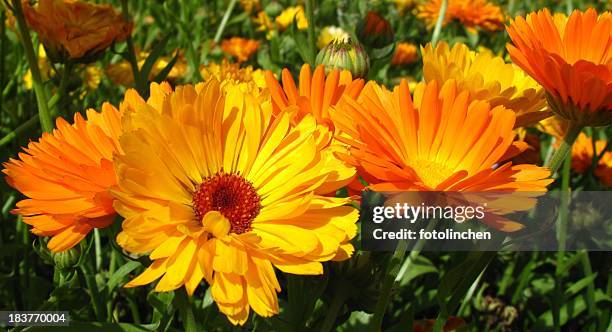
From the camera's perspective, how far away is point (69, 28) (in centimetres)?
136

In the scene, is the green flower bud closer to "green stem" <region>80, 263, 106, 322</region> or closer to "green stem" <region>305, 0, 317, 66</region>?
"green stem" <region>80, 263, 106, 322</region>

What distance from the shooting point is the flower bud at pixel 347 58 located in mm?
1274

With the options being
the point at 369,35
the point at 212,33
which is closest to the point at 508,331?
the point at 369,35

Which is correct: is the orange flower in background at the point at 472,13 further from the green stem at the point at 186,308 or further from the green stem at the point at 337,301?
the green stem at the point at 186,308

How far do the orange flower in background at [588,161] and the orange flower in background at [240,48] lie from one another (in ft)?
4.96

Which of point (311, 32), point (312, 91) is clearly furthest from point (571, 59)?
point (311, 32)

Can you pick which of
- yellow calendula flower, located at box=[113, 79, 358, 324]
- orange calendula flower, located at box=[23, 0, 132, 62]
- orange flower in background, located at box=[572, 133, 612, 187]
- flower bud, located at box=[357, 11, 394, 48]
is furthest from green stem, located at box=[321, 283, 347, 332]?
orange flower in background, located at box=[572, 133, 612, 187]

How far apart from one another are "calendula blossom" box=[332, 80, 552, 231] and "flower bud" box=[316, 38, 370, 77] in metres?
0.34

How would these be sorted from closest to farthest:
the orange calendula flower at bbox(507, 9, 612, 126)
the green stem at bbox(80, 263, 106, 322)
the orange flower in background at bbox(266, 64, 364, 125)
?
the orange calendula flower at bbox(507, 9, 612, 126), the orange flower in background at bbox(266, 64, 364, 125), the green stem at bbox(80, 263, 106, 322)

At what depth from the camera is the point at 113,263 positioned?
1462 mm

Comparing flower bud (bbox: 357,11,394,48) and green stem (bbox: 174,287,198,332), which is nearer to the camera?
green stem (bbox: 174,287,198,332)

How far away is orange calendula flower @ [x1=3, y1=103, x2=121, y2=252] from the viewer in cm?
80

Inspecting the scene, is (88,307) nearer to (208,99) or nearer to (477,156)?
(208,99)

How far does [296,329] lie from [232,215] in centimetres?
20
